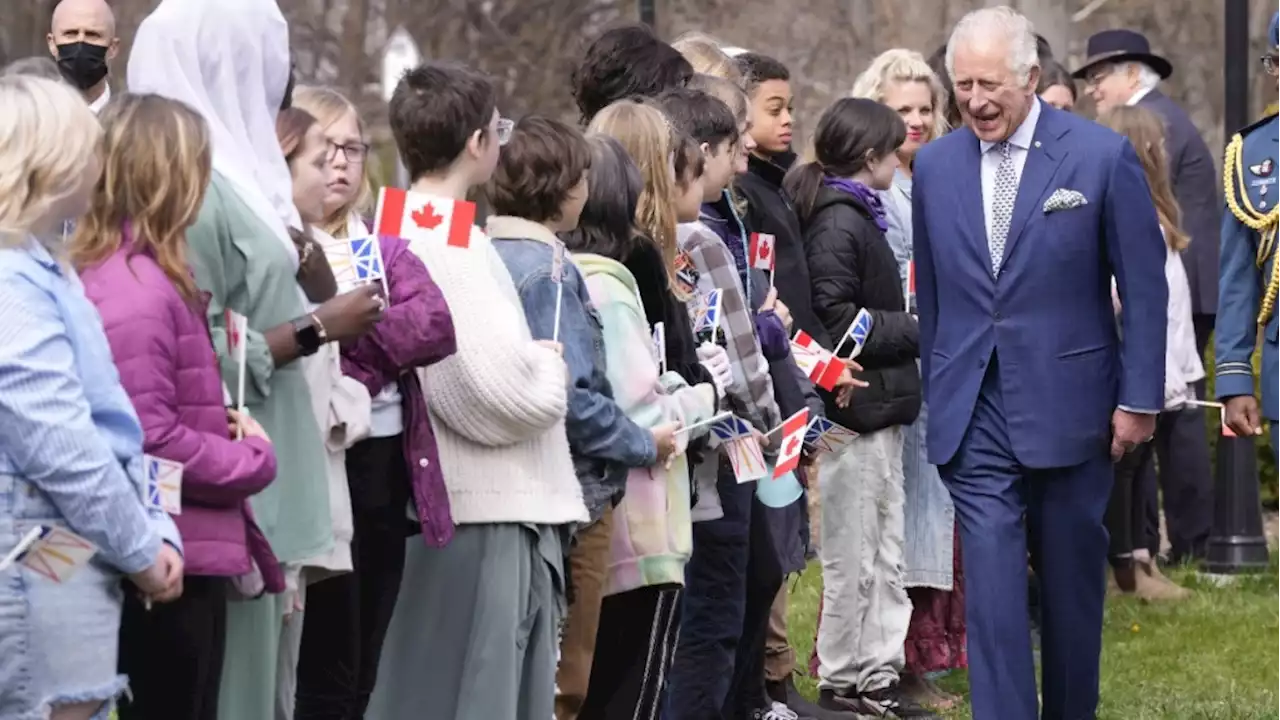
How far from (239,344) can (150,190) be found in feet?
1.23

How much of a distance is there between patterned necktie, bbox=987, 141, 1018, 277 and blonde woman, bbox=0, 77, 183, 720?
3.25m

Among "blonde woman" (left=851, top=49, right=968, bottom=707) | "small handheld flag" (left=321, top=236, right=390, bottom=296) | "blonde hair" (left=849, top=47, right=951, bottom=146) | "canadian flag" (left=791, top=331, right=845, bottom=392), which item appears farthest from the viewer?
"blonde hair" (left=849, top=47, right=951, bottom=146)

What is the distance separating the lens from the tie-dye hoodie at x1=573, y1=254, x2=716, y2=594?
6.26 meters

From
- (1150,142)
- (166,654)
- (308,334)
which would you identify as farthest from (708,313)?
(1150,142)

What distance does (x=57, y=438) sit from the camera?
14.0 feet

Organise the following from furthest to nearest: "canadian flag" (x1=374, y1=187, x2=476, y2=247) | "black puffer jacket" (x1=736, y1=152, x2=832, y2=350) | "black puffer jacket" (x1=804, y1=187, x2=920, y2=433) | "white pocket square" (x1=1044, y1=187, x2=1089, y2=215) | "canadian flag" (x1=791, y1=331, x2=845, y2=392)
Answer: "black puffer jacket" (x1=804, y1=187, x2=920, y2=433) → "black puffer jacket" (x1=736, y1=152, x2=832, y2=350) → "canadian flag" (x1=791, y1=331, x2=845, y2=392) → "white pocket square" (x1=1044, y1=187, x2=1089, y2=215) → "canadian flag" (x1=374, y1=187, x2=476, y2=247)

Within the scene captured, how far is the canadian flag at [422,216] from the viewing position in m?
5.71

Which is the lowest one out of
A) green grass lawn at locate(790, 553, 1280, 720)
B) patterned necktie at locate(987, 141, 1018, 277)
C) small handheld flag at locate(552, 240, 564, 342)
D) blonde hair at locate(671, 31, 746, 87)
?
green grass lawn at locate(790, 553, 1280, 720)

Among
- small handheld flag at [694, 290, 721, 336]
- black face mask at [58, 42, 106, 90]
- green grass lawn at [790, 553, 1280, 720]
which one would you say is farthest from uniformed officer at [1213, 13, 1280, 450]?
black face mask at [58, 42, 106, 90]

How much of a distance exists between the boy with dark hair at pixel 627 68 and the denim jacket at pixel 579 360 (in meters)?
1.45

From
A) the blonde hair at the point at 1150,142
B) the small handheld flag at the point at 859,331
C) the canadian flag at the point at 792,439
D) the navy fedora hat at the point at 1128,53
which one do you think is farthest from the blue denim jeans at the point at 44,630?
the navy fedora hat at the point at 1128,53

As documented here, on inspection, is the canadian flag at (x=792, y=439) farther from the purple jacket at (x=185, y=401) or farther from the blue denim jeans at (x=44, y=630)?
the blue denim jeans at (x=44, y=630)

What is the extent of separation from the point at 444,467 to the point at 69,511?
5.05 ft

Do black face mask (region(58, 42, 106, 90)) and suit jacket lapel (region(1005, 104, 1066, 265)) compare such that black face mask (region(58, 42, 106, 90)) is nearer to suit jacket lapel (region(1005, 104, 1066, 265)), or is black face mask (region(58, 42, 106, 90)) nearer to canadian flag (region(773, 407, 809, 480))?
canadian flag (region(773, 407, 809, 480))
